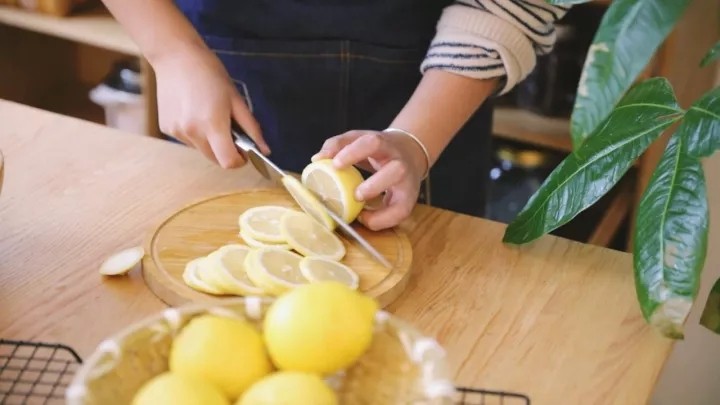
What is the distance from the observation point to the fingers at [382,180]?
0.90m

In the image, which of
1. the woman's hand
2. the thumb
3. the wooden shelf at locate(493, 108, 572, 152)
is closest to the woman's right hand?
the thumb

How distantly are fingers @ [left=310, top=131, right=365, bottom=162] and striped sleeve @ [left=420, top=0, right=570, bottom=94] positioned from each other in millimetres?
153

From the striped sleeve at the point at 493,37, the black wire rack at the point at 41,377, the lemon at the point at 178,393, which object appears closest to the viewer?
the lemon at the point at 178,393

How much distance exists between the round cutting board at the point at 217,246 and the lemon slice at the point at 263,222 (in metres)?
0.02

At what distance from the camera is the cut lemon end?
2.69 feet

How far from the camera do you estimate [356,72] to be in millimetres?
1160

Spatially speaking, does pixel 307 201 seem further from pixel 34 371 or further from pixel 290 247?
pixel 34 371

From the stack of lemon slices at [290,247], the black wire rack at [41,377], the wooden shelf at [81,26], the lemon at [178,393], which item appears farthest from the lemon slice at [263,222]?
the wooden shelf at [81,26]

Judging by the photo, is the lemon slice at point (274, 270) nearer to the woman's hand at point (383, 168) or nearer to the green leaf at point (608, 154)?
the woman's hand at point (383, 168)

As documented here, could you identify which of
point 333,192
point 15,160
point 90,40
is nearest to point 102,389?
point 333,192

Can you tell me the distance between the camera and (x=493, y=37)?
988 mm

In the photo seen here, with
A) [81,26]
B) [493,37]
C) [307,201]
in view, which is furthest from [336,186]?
[81,26]

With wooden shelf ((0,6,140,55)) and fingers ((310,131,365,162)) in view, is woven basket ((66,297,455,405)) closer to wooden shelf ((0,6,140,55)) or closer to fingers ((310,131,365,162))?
fingers ((310,131,365,162))

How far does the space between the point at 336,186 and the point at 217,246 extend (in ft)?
0.44
